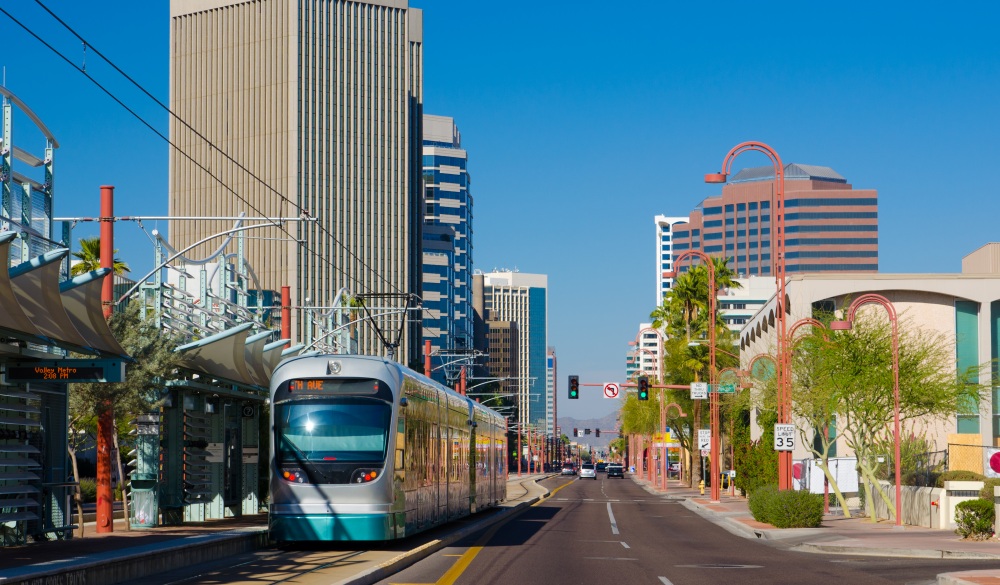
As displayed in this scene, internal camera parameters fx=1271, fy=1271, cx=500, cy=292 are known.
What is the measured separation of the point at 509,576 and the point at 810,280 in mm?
43571

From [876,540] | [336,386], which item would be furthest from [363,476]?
[876,540]

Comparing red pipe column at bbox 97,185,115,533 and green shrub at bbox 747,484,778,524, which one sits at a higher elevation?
red pipe column at bbox 97,185,115,533

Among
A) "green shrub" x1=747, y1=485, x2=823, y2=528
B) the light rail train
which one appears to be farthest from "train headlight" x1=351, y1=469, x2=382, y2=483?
"green shrub" x1=747, y1=485, x2=823, y2=528

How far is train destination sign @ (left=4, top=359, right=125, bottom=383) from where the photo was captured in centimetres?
2097

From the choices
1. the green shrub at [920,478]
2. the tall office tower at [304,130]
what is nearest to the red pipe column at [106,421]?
the green shrub at [920,478]

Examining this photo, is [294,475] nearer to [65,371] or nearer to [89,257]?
[65,371]

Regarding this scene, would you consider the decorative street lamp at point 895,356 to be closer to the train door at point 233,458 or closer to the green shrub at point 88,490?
the train door at point 233,458

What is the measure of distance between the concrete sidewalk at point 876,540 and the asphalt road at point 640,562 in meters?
0.73

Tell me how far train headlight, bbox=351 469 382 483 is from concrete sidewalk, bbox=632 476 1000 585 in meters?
9.84

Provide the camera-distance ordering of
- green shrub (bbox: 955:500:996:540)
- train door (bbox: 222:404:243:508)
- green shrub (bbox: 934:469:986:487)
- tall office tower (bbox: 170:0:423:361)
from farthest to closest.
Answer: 1. tall office tower (bbox: 170:0:423:361)
2. green shrub (bbox: 934:469:986:487)
3. train door (bbox: 222:404:243:508)
4. green shrub (bbox: 955:500:996:540)

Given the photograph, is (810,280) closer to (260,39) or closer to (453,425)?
(453,425)

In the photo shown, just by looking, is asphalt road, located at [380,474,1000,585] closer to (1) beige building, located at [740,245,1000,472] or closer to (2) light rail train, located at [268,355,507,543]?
(2) light rail train, located at [268,355,507,543]

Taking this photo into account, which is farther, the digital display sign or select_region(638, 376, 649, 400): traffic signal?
select_region(638, 376, 649, 400): traffic signal

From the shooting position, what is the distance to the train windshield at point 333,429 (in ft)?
76.0
